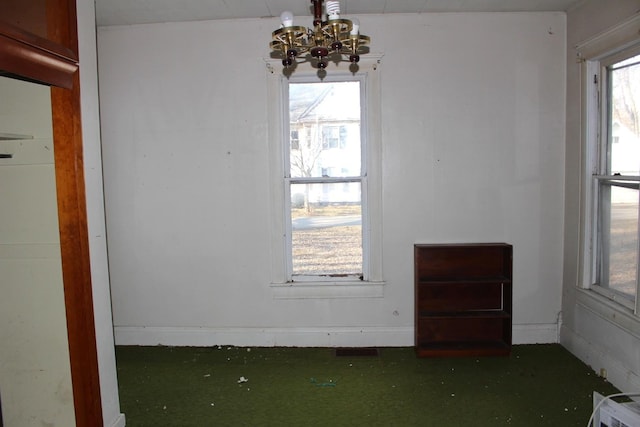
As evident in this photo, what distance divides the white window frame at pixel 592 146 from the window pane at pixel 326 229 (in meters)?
1.75

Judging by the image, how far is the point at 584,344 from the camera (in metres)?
3.35

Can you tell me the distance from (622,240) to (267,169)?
2.70 metres

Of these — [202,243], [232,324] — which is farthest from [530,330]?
[202,243]

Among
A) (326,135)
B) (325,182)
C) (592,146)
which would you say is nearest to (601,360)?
(592,146)

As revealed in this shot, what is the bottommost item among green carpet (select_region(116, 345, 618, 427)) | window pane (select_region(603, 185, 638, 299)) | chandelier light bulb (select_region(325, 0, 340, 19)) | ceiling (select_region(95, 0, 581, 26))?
green carpet (select_region(116, 345, 618, 427))

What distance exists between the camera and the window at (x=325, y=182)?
3678 mm

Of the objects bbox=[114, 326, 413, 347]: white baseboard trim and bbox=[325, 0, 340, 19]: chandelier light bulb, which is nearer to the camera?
bbox=[325, 0, 340, 19]: chandelier light bulb

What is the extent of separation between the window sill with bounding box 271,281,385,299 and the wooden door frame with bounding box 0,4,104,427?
1.71 metres

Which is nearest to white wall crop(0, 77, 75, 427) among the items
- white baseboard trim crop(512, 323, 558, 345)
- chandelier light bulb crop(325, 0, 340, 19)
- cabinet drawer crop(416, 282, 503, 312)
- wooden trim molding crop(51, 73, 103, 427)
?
wooden trim molding crop(51, 73, 103, 427)

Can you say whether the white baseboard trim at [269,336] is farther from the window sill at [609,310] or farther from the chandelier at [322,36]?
the chandelier at [322,36]

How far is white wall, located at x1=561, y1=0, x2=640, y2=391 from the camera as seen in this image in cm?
Result: 287

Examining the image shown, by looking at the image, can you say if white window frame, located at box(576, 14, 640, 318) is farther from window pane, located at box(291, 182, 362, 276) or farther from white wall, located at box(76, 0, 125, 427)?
white wall, located at box(76, 0, 125, 427)

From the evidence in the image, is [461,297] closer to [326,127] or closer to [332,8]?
[326,127]

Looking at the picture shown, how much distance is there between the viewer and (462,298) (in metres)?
3.67
